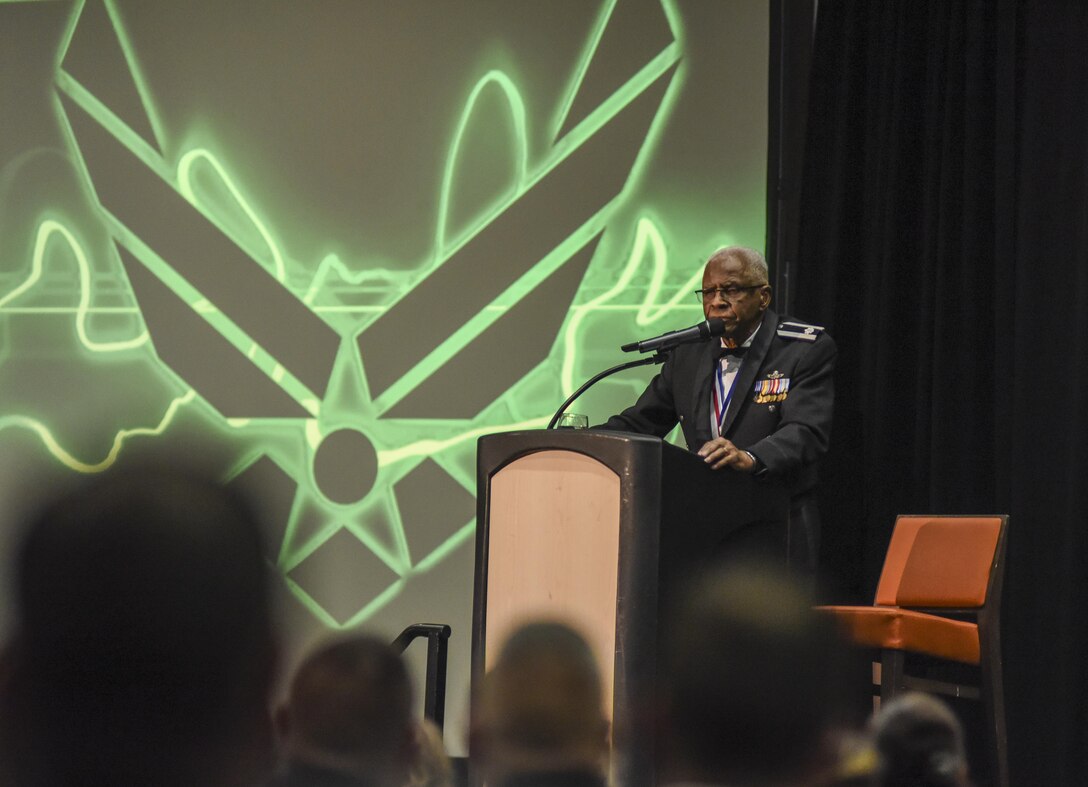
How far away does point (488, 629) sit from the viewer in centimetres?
233

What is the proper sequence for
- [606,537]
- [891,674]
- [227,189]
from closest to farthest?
1. [606,537]
2. [891,674]
3. [227,189]

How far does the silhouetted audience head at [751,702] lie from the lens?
113 cm

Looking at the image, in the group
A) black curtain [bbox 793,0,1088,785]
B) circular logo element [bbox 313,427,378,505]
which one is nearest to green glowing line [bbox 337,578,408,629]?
circular logo element [bbox 313,427,378,505]

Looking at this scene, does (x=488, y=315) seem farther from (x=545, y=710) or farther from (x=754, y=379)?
(x=545, y=710)

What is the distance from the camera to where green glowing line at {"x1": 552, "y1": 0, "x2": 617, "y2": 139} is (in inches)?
163

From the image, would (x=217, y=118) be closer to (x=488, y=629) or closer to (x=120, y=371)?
(x=120, y=371)

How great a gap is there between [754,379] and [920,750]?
7.04 feet

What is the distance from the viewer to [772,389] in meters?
3.03

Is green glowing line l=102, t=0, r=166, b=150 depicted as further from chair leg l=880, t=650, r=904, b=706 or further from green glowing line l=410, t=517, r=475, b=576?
chair leg l=880, t=650, r=904, b=706

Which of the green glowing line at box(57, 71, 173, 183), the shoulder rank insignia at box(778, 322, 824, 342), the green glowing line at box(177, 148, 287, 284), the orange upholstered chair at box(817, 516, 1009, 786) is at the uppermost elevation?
the green glowing line at box(57, 71, 173, 183)

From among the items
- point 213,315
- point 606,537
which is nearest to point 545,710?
point 606,537

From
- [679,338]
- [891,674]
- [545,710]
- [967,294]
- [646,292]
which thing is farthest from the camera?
[646,292]

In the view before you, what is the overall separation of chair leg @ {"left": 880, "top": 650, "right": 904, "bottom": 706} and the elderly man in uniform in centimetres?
28

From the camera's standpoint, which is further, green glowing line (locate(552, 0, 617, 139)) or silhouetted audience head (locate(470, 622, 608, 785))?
green glowing line (locate(552, 0, 617, 139))
